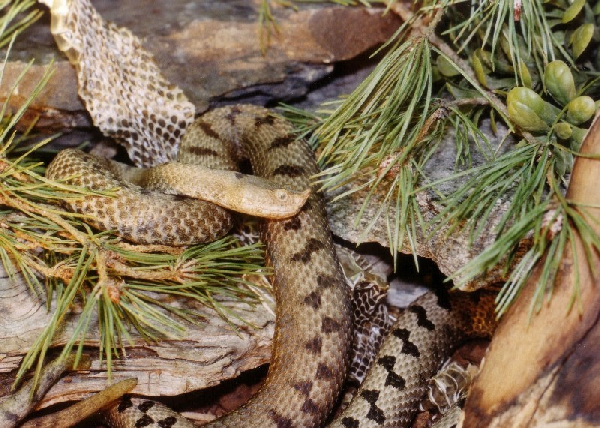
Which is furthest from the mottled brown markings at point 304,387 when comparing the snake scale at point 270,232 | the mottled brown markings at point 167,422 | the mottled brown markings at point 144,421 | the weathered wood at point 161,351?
the mottled brown markings at point 144,421

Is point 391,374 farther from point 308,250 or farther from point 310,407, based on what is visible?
point 308,250

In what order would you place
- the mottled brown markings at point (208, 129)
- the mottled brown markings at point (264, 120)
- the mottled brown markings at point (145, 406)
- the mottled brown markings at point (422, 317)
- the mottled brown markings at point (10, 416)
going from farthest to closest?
1. the mottled brown markings at point (264, 120)
2. the mottled brown markings at point (208, 129)
3. the mottled brown markings at point (422, 317)
4. the mottled brown markings at point (145, 406)
5. the mottled brown markings at point (10, 416)

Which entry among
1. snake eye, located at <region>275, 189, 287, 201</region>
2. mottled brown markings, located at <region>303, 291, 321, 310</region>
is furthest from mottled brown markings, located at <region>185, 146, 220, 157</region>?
mottled brown markings, located at <region>303, 291, 321, 310</region>

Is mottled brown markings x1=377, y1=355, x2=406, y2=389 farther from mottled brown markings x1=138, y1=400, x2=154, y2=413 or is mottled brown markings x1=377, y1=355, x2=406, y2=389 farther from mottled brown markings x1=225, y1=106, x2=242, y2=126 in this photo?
mottled brown markings x1=225, y1=106, x2=242, y2=126

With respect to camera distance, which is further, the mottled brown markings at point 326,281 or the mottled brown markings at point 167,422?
the mottled brown markings at point 326,281

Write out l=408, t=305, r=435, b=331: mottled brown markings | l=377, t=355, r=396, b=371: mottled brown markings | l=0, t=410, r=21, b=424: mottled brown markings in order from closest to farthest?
l=0, t=410, r=21, b=424: mottled brown markings → l=377, t=355, r=396, b=371: mottled brown markings → l=408, t=305, r=435, b=331: mottled brown markings

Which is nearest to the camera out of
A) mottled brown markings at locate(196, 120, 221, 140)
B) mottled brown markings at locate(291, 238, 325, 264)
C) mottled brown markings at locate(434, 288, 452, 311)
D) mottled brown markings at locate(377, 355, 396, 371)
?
mottled brown markings at locate(291, 238, 325, 264)

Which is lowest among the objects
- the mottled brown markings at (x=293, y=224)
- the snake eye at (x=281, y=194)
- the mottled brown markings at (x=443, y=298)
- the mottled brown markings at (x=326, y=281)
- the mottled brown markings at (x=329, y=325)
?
the mottled brown markings at (x=443, y=298)

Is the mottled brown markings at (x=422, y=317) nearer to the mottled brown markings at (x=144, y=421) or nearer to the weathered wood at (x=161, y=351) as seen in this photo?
the weathered wood at (x=161, y=351)
